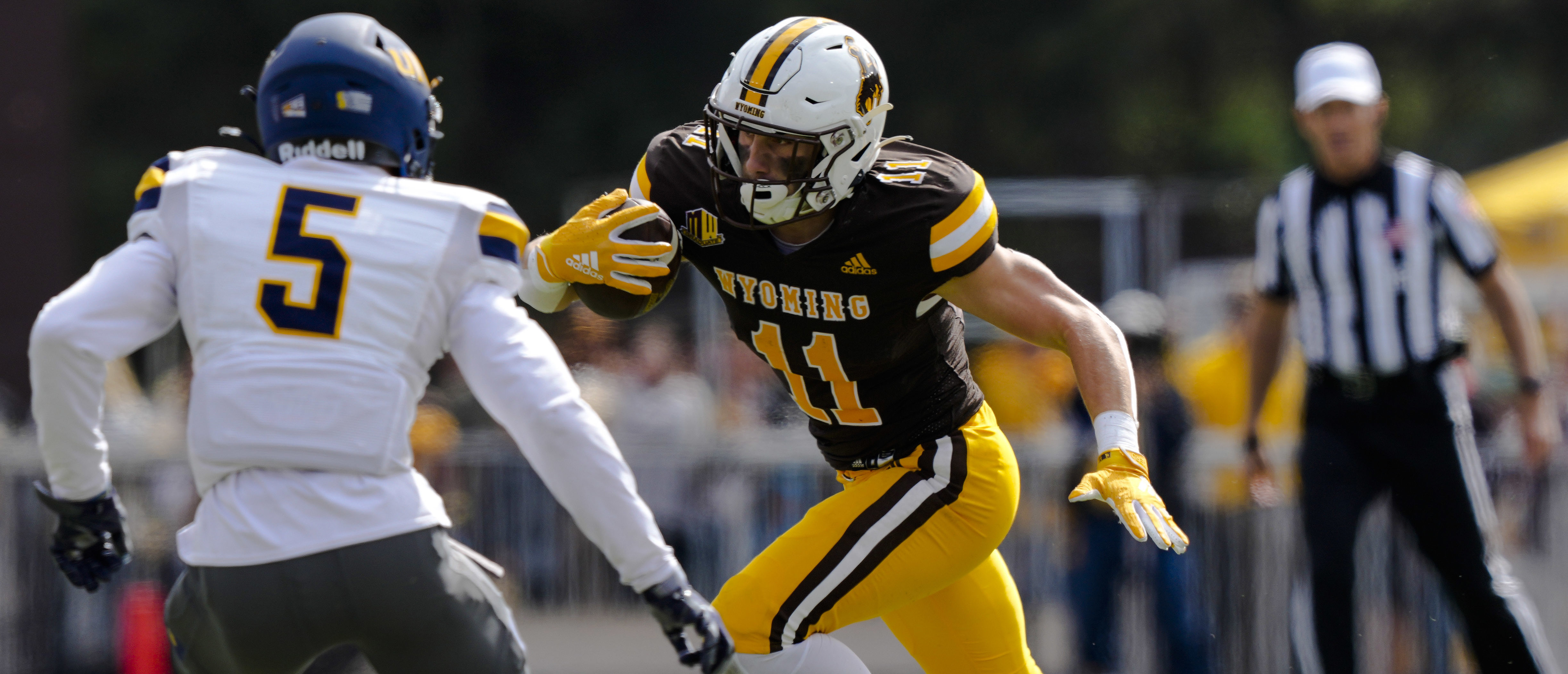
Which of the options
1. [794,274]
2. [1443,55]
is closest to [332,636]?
[794,274]

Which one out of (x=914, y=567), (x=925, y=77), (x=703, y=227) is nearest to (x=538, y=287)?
(x=703, y=227)

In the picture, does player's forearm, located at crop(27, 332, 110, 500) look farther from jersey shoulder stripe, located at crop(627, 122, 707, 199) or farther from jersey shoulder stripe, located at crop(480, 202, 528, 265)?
jersey shoulder stripe, located at crop(627, 122, 707, 199)

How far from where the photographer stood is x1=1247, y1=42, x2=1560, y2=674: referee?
421 cm

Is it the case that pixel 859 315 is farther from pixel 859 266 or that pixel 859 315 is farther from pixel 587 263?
pixel 587 263

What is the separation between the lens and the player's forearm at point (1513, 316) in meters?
4.50

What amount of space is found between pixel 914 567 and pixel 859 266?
668mm

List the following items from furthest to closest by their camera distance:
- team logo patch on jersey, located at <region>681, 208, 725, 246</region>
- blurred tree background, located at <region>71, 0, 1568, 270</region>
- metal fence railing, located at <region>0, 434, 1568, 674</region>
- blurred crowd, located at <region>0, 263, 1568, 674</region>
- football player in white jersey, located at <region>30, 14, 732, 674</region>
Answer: blurred tree background, located at <region>71, 0, 1568, 270</region>
blurred crowd, located at <region>0, 263, 1568, 674</region>
metal fence railing, located at <region>0, 434, 1568, 674</region>
team logo patch on jersey, located at <region>681, 208, 725, 246</region>
football player in white jersey, located at <region>30, 14, 732, 674</region>

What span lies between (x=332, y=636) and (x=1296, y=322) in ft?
11.4

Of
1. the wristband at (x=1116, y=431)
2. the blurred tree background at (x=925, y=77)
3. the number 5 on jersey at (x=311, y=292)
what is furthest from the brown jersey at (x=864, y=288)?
the blurred tree background at (x=925, y=77)

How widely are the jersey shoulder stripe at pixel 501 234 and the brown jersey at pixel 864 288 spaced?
0.71m

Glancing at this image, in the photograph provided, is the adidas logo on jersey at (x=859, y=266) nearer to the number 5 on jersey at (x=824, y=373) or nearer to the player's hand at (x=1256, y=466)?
the number 5 on jersey at (x=824, y=373)

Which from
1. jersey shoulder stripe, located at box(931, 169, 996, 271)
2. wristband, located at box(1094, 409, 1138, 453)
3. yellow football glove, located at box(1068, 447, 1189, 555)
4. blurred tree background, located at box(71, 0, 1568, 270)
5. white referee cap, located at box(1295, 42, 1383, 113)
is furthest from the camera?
blurred tree background, located at box(71, 0, 1568, 270)

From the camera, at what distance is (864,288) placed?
10.2 ft

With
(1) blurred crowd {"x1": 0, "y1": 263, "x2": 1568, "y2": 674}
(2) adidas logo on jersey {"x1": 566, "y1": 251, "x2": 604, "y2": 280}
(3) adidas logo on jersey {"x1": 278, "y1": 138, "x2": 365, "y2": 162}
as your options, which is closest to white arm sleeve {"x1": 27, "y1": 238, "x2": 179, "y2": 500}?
(3) adidas logo on jersey {"x1": 278, "y1": 138, "x2": 365, "y2": 162}
